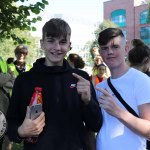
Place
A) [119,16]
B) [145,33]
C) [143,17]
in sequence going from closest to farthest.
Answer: [145,33], [143,17], [119,16]

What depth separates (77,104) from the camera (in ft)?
7.91

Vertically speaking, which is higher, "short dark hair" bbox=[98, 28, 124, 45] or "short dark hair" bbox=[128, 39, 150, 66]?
"short dark hair" bbox=[98, 28, 124, 45]

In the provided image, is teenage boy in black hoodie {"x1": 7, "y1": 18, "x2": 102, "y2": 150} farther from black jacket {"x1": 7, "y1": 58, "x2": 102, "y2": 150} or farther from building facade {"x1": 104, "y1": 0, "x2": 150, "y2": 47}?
building facade {"x1": 104, "y1": 0, "x2": 150, "y2": 47}

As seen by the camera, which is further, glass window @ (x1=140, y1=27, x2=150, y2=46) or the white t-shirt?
glass window @ (x1=140, y1=27, x2=150, y2=46)

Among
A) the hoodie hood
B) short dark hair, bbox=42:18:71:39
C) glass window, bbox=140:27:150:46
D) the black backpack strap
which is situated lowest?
glass window, bbox=140:27:150:46

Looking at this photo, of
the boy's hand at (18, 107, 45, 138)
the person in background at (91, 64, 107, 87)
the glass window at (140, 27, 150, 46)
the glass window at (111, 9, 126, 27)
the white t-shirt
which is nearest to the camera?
the boy's hand at (18, 107, 45, 138)

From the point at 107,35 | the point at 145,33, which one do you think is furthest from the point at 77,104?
the point at 145,33

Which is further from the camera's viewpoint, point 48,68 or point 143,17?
point 143,17

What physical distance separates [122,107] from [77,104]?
1.08ft

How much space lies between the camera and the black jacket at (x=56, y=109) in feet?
7.59

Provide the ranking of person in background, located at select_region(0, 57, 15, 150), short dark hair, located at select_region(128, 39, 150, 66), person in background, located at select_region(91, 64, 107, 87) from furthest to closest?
person in background, located at select_region(91, 64, 107, 87)
person in background, located at select_region(0, 57, 15, 150)
short dark hair, located at select_region(128, 39, 150, 66)

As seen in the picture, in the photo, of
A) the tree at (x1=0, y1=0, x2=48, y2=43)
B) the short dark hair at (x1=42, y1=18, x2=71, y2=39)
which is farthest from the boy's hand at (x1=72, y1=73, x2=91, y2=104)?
the tree at (x1=0, y1=0, x2=48, y2=43)

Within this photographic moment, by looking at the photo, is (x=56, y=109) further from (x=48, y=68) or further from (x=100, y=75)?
(x=100, y=75)

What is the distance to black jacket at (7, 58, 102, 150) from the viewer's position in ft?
7.59
